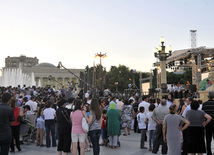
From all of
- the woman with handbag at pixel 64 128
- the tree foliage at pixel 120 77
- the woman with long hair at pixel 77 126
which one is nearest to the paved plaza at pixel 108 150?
the woman with handbag at pixel 64 128

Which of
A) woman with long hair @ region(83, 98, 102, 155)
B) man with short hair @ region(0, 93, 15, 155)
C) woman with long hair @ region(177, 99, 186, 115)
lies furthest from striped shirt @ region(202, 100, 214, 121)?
man with short hair @ region(0, 93, 15, 155)

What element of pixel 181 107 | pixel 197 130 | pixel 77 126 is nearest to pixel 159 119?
pixel 197 130

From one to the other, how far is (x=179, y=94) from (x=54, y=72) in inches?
3884

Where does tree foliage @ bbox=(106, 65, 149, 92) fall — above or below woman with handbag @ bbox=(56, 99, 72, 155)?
above

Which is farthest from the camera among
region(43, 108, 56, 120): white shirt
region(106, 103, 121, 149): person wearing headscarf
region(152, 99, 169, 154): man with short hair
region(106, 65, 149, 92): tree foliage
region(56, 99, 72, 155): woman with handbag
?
region(106, 65, 149, 92): tree foliage

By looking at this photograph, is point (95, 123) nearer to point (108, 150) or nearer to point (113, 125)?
point (113, 125)

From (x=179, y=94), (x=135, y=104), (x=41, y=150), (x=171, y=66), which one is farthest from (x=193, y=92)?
(x=171, y=66)

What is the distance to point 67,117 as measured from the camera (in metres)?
7.81

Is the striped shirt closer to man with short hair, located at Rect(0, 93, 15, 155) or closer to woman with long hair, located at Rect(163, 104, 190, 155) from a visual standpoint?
woman with long hair, located at Rect(163, 104, 190, 155)

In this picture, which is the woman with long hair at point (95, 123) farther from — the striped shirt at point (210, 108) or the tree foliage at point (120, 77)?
the tree foliage at point (120, 77)

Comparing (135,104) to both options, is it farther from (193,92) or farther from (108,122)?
(193,92)

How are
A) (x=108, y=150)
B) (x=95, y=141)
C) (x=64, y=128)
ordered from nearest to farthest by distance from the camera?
(x=64, y=128)
(x=95, y=141)
(x=108, y=150)

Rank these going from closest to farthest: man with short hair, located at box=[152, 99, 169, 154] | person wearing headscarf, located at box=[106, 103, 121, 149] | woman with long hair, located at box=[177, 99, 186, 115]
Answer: man with short hair, located at box=[152, 99, 169, 154] → person wearing headscarf, located at box=[106, 103, 121, 149] → woman with long hair, located at box=[177, 99, 186, 115]

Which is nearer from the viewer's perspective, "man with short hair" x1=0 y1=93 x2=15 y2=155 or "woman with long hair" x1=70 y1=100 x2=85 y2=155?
"man with short hair" x1=0 y1=93 x2=15 y2=155
